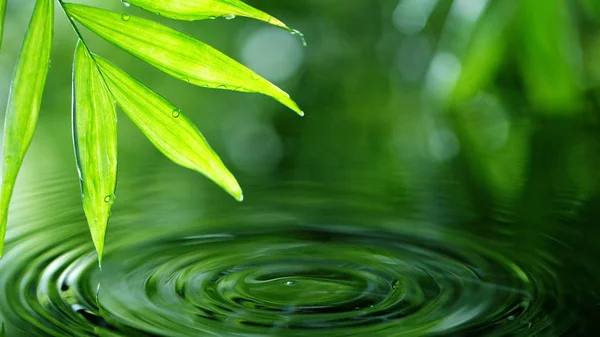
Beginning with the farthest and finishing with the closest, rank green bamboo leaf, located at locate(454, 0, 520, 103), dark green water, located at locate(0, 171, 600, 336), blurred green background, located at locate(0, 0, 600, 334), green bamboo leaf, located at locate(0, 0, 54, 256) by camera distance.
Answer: green bamboo leaf, located at locate(454, 0, 520, 103) → blurred green background, located at locate(0, 0, 600, 334) → dark green water, located at locate(0, 171, 600, 336) → green bamboo leaf, located at locate(0, 0, 54, 256)

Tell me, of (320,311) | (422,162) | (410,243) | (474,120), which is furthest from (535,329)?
Answer: (474,120)

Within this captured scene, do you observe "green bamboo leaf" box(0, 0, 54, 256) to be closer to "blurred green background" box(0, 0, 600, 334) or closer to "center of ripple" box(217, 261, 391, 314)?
"center of ripple" box(217, 261, 391, 314)

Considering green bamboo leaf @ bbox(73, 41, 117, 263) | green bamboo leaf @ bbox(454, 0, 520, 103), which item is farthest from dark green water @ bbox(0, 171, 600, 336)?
green bamboo leaf @ bbox(454, 0, 520, 103)

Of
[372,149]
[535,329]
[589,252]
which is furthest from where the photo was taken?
[372,149]

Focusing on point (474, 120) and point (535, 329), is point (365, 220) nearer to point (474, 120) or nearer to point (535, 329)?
point (535, 329)

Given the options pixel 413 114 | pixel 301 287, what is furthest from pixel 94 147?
pixel 413 114

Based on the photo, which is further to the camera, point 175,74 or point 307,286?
point 307,286

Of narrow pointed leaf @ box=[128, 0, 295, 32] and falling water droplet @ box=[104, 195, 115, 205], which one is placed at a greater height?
narrow pointed leaf @ box=[128, 0, 295, 32]
